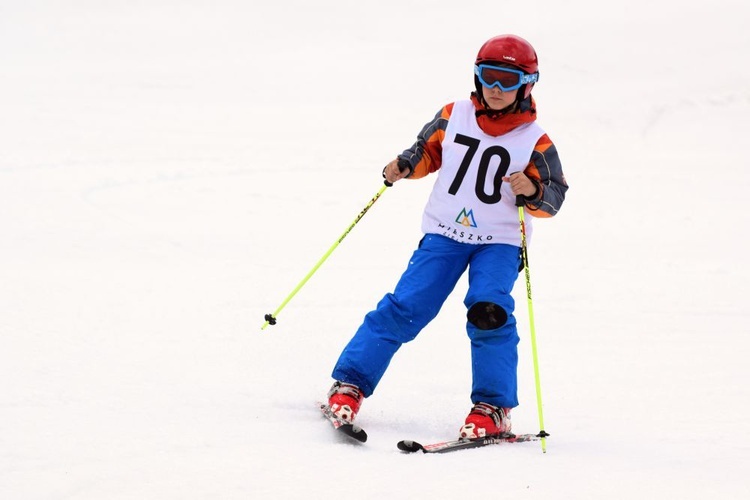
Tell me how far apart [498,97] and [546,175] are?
1.29 feet

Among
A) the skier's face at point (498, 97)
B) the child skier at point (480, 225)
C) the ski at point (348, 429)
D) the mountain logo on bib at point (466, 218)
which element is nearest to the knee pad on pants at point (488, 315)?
the child skier at point (480, 225)

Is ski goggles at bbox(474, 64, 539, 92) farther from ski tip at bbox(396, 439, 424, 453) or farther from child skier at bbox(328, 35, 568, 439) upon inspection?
ski tip at bbox(396, 439, 424, 453)

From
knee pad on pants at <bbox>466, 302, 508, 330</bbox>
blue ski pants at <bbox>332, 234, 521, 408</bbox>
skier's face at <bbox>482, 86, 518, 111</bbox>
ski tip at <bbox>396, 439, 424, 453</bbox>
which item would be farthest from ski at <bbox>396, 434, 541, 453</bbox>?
skier's face at <bbox>482, 86, 518, 111</bbox>

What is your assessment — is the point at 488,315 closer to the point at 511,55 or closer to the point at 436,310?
the point at 436,310

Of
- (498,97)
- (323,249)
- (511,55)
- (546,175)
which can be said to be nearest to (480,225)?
(546,175)

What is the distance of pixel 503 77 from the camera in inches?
164

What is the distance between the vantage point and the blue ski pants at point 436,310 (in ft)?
13.6

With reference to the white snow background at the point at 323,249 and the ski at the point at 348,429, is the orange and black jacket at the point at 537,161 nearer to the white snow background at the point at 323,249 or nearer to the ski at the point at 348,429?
the white snow background at the point at 323,249

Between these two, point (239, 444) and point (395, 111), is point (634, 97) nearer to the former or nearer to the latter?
point (395, 111)

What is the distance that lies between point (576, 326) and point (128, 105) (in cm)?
706

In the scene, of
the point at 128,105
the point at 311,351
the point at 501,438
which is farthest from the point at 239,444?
the point at 128,105

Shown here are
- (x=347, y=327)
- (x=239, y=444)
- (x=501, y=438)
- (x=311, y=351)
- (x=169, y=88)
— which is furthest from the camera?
(x=169, y=88)

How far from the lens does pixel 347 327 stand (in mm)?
5824

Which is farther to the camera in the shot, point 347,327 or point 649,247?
point 649,247
